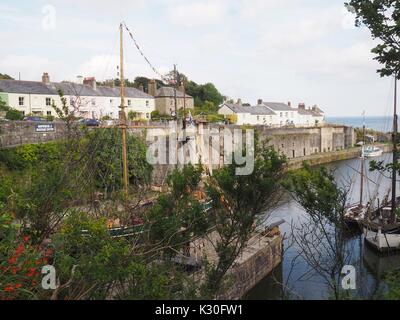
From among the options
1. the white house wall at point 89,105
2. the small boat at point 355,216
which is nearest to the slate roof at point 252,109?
the white house wall at point 89,105

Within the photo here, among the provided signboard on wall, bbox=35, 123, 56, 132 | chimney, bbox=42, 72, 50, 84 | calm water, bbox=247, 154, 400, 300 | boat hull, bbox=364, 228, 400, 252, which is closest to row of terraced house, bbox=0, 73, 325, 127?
chimney, bbox=42, 72, 50, 84

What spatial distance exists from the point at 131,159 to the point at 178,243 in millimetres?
14040

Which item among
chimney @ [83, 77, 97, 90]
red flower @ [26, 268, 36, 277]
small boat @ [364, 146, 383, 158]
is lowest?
small boat @ [364, 146, 383, 158]

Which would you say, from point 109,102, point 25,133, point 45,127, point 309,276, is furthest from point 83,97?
point 309,276

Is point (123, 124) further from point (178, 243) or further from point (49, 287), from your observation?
point (49, 287)

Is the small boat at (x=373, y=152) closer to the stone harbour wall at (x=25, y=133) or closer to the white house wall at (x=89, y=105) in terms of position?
the white house wall at (x=89, y=105)

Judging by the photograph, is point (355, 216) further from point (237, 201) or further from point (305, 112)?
point (305, 112)

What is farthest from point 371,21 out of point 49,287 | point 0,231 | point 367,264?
point 367,264

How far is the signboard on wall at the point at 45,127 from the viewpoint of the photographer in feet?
74.3

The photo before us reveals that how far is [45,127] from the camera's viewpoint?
2300cm

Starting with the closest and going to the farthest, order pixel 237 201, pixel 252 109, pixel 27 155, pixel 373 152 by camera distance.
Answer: pixel 237 201 → pixel 27 155 → pixel 373 152 → pixel 252 109

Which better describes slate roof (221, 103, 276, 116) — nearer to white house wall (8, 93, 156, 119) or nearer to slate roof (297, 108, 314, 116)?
slate roof (297, 108, 314, 116)

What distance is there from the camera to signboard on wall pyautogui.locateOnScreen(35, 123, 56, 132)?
22656 mm
